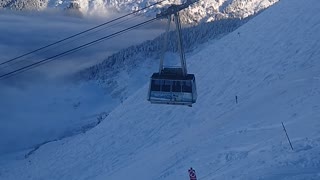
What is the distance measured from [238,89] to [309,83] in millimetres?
15685

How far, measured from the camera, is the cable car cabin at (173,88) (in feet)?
92.3

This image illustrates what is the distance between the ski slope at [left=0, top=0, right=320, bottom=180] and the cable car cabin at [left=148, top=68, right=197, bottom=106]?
376 cm

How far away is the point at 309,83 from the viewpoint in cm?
4112

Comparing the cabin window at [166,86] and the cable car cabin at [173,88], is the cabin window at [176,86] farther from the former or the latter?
the cabin window at [166,86]

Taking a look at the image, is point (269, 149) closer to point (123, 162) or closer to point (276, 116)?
point (276, 116)

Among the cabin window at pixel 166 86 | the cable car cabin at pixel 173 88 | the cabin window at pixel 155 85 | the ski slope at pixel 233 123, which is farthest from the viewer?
the cabin window at pixel 155 85

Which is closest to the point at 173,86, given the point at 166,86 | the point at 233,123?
the point at 166,86

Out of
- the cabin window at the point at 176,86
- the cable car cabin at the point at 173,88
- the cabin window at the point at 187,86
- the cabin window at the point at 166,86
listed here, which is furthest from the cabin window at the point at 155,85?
the cabin window at the point at 187,86

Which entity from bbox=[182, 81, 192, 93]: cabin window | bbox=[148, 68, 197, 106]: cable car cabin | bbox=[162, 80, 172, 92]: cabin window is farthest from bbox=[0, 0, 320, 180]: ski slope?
bbox=[162, 80, 172, 92]: cabin window

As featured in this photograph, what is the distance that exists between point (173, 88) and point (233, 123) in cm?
1340

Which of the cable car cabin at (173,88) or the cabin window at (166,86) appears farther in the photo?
the cabin window at (166,86)

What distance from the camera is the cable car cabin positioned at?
28.1 meters

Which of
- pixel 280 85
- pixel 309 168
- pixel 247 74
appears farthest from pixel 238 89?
pixel 309 168

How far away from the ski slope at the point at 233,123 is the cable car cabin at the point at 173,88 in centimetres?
376
